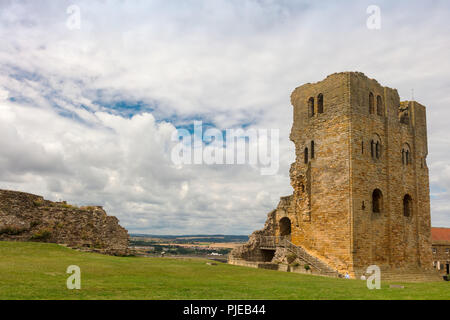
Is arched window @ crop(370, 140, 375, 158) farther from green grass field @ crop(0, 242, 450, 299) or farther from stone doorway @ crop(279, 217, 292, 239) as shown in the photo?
green grass field @ crop(0, 242, 450, 299)

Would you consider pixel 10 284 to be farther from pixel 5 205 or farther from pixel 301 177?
pixel 301 177

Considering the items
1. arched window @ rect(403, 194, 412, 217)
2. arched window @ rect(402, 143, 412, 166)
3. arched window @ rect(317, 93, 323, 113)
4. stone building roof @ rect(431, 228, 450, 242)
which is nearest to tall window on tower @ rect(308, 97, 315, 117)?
arched window @ rect(317, 93, 323, 113)

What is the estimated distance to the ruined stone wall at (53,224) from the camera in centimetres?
2344

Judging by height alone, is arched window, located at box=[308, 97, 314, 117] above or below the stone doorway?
above

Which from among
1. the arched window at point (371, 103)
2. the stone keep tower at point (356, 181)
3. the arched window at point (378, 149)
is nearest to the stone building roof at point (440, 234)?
the stone keep tower at point (356, 181)

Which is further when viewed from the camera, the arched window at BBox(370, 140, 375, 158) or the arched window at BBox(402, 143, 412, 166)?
the arched window at BBox(402, 143, 412, 166)

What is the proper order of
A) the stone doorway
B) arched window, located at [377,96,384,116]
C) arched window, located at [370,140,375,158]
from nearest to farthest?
arched window, located at [370,140,375,158], arched window, located at [377,96,384,116], the stone doorway

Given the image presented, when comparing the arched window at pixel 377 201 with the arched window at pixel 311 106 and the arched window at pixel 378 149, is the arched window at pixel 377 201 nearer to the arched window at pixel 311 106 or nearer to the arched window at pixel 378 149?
the arched window at pixel 378 149

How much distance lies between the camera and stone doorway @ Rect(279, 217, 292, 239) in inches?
1259

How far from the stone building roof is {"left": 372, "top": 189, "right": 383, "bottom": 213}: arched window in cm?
2896

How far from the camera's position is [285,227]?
32406 millimetres

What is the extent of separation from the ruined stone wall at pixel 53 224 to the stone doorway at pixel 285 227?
13.1 meters

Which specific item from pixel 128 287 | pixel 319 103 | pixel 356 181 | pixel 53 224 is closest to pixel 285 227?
pixel 356 181
